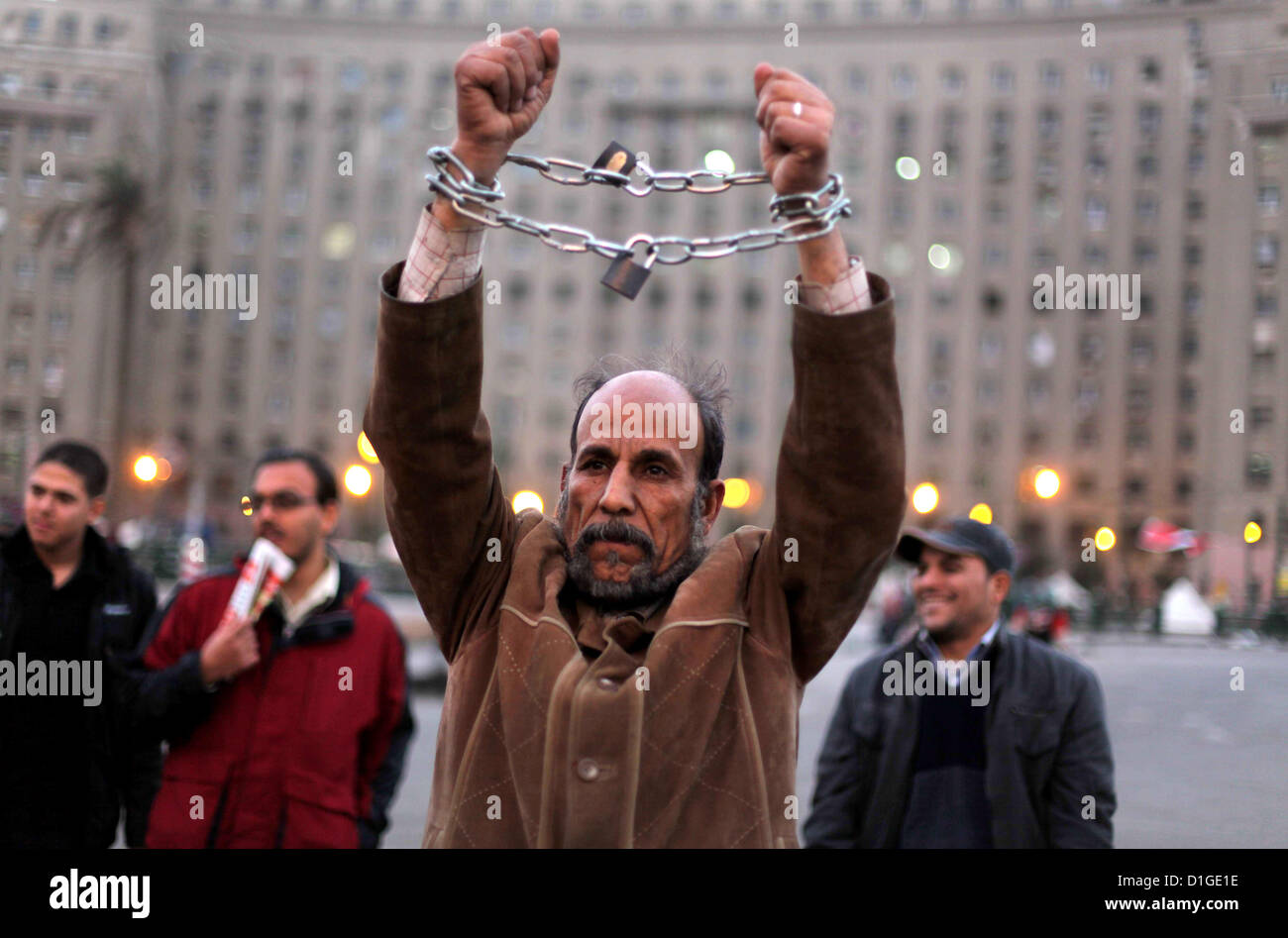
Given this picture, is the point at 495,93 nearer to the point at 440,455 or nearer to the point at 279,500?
the point at 440,455

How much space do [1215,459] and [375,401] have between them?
67601 millimetres

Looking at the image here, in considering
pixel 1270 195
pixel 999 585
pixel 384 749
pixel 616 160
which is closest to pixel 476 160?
pixel 616 160

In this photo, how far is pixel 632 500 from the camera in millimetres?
2420

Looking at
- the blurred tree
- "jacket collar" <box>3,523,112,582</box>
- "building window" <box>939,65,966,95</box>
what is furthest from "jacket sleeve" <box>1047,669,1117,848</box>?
"building window" <box>939,65,966,95</box>

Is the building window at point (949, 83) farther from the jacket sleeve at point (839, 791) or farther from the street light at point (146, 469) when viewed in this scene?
the jacket sleeve at point (839, 791)

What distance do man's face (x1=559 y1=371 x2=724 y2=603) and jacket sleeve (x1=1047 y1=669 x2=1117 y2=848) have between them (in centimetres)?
223

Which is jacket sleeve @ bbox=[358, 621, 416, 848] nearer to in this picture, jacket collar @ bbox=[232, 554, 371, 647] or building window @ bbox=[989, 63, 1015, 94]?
jacket collar @ bbox=[232, 554, 371, 647]

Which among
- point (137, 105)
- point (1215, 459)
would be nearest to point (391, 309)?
point (137, 105)

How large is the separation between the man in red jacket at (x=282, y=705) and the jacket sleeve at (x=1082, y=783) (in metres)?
2.22

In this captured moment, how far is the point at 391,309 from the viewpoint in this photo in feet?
7.23

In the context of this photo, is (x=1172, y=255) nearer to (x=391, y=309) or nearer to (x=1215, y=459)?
(x=1215, y=459)

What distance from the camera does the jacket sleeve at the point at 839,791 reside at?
448 centimetres

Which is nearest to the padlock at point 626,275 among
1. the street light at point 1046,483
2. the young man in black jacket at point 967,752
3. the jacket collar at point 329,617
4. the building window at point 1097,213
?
the young man in black jacket at point 967,752

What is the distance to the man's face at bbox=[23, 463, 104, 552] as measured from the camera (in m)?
4.87
